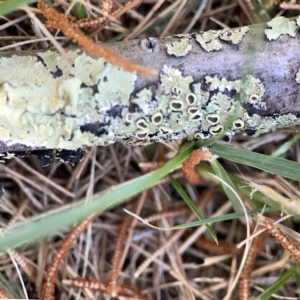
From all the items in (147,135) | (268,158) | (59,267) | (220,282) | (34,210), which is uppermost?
(147,135)

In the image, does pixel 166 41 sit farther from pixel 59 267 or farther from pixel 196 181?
pixel 59 267

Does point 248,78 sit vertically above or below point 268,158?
above

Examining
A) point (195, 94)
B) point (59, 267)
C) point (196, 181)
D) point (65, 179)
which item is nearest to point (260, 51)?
point (195, 94)

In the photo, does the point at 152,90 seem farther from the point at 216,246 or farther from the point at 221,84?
the point at 216,246

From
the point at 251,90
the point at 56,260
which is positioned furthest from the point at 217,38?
the point at 56,260

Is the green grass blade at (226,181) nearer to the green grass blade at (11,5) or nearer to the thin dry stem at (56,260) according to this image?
the thin dry stem at (56,260)

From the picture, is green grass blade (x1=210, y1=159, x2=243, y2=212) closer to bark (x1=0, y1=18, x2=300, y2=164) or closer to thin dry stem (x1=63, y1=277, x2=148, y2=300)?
bark (x1=0, y1=18, x2=300, y2=164)

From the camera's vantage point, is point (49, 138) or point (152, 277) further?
point (152, 277)
